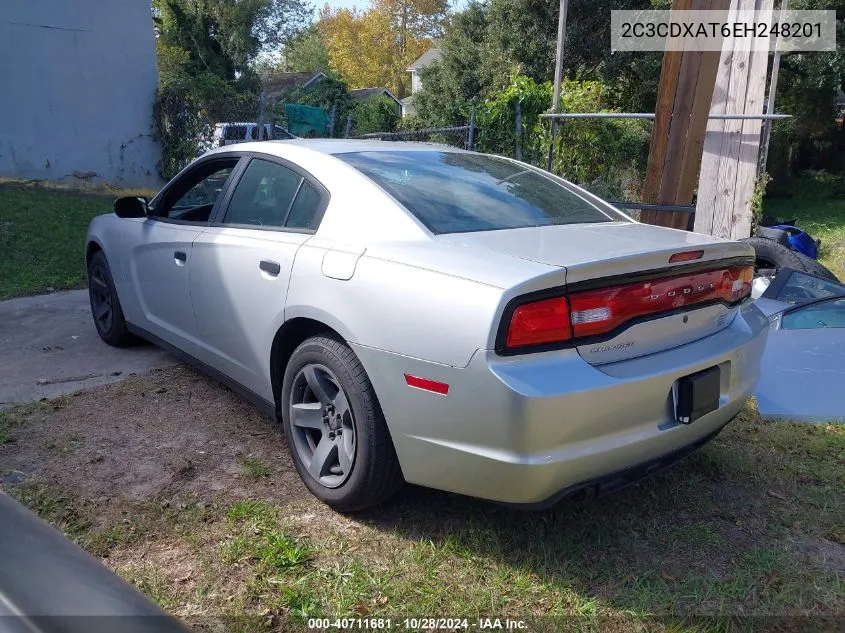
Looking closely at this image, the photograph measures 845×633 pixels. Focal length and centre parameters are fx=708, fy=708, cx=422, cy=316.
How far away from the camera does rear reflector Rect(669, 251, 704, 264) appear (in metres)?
2.54

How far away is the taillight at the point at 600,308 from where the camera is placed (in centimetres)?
224

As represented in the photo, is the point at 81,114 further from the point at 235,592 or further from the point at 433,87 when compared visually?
the point at 433,87

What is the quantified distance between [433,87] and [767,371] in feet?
82.2

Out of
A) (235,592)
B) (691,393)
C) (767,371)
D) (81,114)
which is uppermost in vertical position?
(81,114)

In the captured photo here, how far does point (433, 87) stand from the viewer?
27.5 metres

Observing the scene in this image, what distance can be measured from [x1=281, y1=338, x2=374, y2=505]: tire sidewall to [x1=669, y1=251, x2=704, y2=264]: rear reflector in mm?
1202

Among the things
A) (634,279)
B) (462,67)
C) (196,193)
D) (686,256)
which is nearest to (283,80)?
(462,67)

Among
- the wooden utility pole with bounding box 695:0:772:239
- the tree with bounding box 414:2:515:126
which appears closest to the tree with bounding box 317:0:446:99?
the tree with bounding box 414:2:515:126

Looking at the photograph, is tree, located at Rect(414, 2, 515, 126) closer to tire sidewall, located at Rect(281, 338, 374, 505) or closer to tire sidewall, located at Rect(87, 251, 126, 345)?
tire sidewall, located at Rect(87, 251, 126, 345)

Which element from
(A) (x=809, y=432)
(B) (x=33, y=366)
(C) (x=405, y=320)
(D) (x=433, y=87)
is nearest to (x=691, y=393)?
(C) (x=405, y=320)

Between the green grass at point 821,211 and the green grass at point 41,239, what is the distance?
28.2 feet

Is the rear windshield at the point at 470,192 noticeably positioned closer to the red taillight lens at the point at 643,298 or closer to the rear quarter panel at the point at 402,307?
the rear quarter panel at the point at 402,307

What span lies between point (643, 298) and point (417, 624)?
1328 millimetres

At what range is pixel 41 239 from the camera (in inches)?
341
